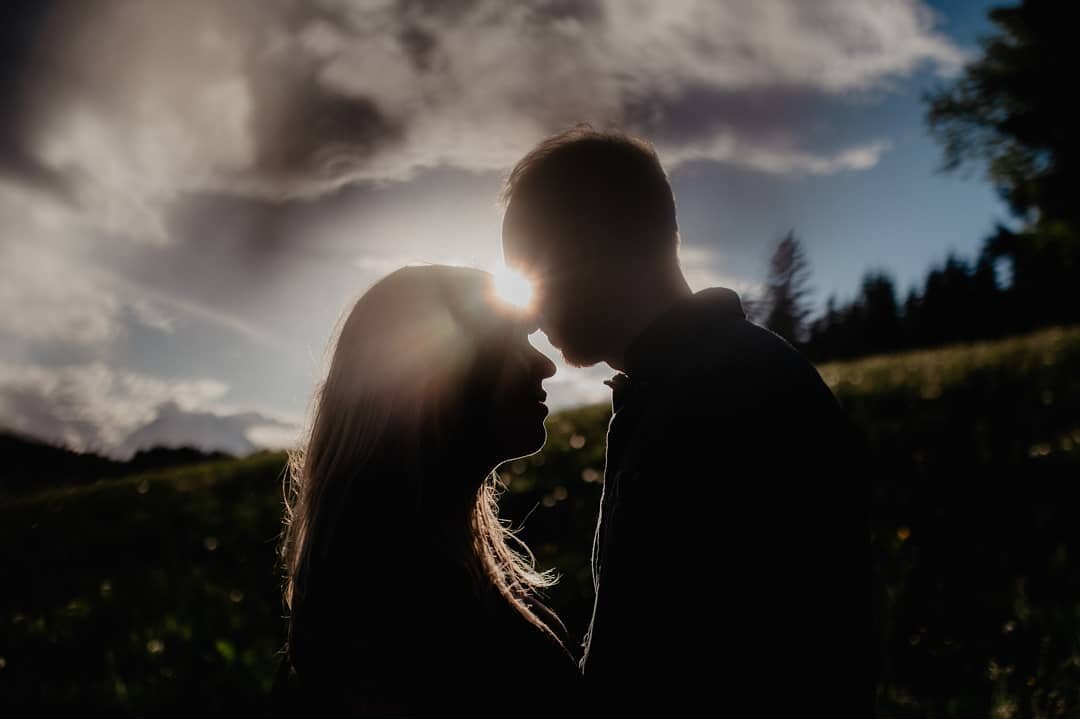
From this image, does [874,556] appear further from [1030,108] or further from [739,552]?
Answer: [1030,108]

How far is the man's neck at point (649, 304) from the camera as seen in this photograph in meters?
2.81

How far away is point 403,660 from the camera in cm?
177

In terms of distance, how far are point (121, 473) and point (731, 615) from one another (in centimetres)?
1213

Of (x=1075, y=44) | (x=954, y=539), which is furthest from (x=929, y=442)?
(x=1075, y=44)

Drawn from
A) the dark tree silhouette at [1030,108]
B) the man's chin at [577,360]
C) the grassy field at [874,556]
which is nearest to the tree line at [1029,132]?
the dark tree silhouette at [1030,108]

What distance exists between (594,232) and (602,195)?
16cm

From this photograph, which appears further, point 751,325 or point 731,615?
point 751,325

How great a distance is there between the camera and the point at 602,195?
2908 mm

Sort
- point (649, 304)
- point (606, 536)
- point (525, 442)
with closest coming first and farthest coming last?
1. point (606, 536)
2. point (525, 442)
3. point (649, 304)

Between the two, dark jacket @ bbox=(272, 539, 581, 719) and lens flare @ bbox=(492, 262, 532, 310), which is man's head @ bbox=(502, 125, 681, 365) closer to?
lens flare @ bbox=(492, 262, 532, 310)

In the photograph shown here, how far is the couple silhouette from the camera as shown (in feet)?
6.19

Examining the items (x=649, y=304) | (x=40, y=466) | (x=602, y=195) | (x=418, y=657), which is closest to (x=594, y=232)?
(x=602, y=195)

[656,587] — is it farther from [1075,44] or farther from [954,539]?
[1075,44]

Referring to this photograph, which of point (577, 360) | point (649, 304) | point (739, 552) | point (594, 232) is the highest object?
point (594, 232)
